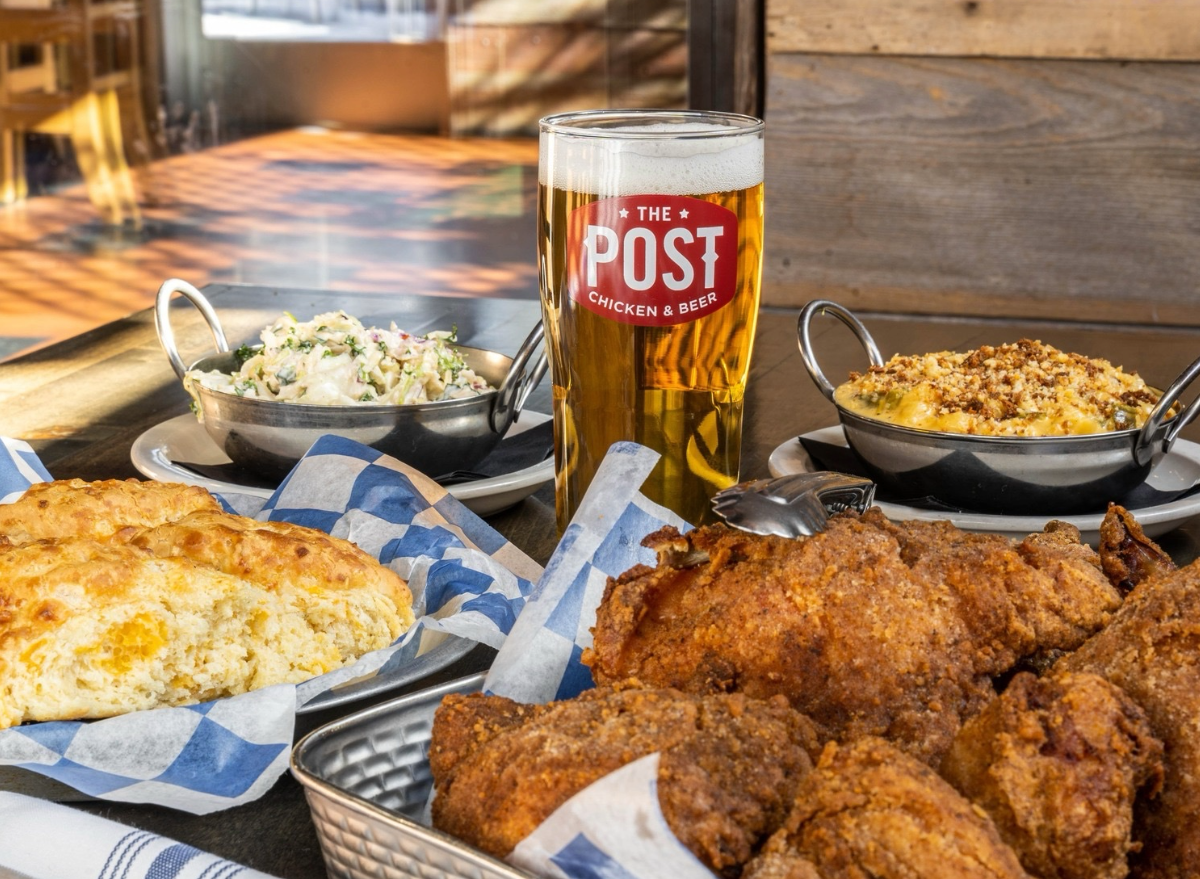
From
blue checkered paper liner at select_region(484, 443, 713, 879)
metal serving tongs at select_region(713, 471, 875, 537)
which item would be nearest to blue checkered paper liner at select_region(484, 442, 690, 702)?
blue checkered paper liner at select_region(484, 443, 713, 879)

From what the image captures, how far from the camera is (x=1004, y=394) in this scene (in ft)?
4.31

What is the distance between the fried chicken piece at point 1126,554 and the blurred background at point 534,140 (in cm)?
293

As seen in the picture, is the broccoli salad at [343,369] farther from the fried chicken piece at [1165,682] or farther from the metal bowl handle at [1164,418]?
the fried chicken piece at [1165,682]

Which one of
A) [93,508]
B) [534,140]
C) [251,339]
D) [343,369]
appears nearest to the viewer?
[93,508]

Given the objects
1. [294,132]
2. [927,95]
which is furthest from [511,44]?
[927,95]

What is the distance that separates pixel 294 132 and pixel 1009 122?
9.78 feet

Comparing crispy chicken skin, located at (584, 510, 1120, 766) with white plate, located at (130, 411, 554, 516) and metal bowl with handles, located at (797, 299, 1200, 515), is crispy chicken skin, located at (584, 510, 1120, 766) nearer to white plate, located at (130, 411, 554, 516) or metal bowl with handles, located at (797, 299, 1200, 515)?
metal bowl with handles, located at (797, 299, 1200, 515)

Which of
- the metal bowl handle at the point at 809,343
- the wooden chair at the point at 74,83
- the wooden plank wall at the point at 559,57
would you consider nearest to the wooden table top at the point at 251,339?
the metal bowl handle at the point at 809,343

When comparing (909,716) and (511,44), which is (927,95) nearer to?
(511,44)

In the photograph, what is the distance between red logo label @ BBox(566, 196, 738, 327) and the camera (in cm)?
117

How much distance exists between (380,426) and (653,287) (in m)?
0.35

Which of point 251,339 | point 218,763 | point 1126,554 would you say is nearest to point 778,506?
point 1126,554

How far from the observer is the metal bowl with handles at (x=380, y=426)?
4.41 ft

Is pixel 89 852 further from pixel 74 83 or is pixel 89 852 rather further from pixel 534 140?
pixel 74 83
